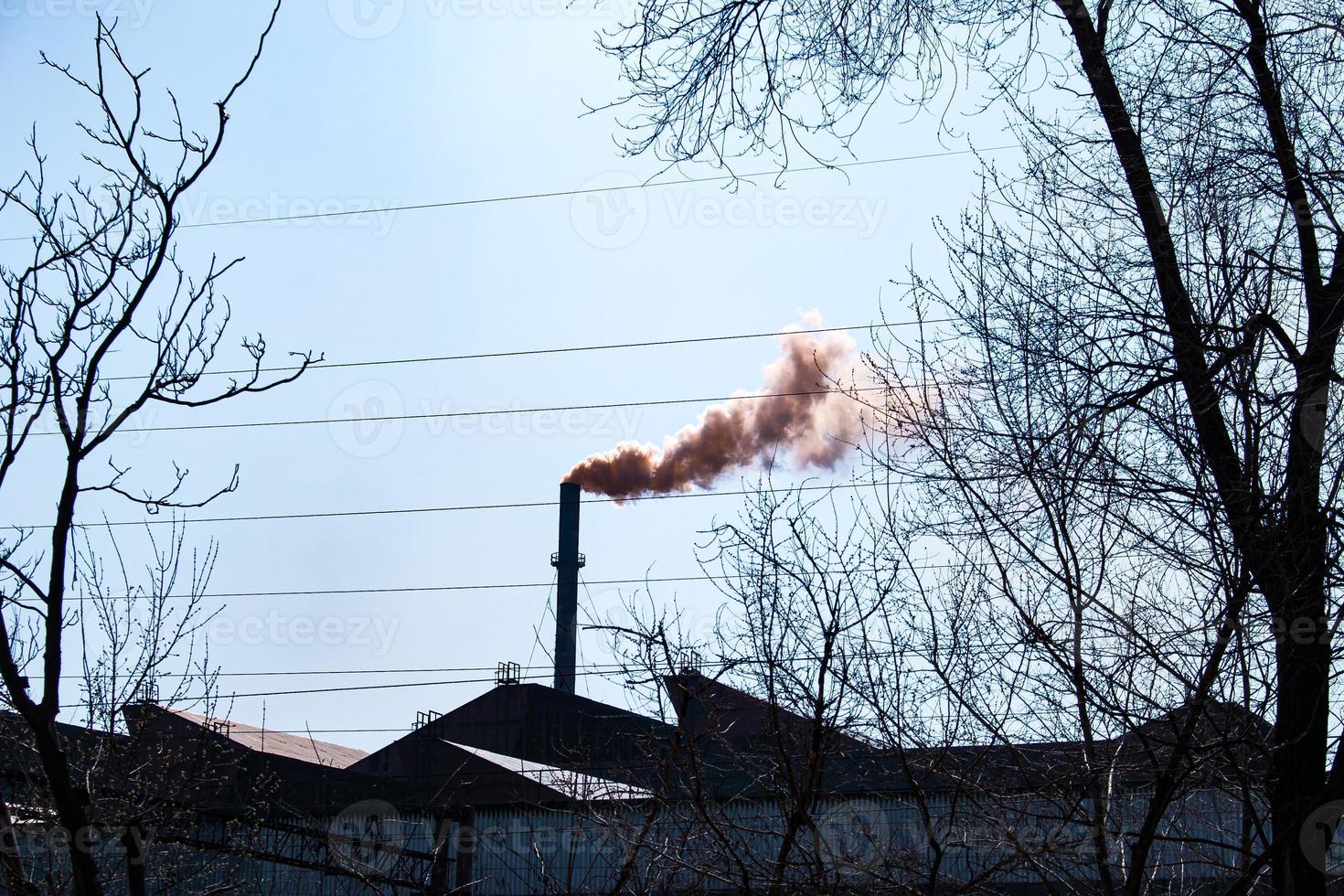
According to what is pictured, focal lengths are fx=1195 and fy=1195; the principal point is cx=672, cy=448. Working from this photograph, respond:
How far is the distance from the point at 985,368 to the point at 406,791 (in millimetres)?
17288

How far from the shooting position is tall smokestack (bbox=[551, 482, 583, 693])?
31969 millimetres

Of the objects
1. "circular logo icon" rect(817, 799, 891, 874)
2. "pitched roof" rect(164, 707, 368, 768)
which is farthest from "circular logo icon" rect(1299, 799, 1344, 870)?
"pitched roof" rect(164, 707, 368, 768)

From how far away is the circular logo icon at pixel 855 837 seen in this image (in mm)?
4426

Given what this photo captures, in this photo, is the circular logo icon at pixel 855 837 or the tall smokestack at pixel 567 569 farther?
the tall smokestack at pixel 567 569

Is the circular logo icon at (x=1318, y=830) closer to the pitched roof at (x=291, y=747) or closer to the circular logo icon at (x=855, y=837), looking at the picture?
the circular logo icon at (x=855, y=837)

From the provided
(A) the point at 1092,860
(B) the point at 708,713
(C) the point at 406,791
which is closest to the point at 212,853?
(C) the point at 406,791

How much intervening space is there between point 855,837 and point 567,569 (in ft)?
91.7

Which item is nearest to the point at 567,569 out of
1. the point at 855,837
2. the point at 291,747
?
the point at 291,747

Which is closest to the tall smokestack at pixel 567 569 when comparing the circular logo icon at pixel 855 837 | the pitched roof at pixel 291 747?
the pitched roof at pixel 291 747

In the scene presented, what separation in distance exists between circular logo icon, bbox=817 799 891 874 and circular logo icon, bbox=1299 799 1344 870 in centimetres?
150

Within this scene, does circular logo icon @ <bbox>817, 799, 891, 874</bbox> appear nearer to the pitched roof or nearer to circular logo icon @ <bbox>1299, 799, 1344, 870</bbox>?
circular logo icon @ <bbox>1299, 799, 1344, 870</bbox>

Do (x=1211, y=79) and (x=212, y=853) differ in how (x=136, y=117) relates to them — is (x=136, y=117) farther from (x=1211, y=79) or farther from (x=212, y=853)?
(x=212, y=853)

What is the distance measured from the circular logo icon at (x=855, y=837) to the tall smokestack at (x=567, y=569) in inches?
1021

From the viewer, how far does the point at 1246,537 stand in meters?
4.25
